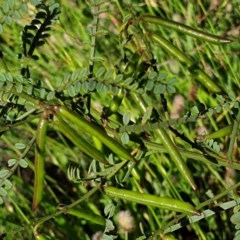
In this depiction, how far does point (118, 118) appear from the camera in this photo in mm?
932

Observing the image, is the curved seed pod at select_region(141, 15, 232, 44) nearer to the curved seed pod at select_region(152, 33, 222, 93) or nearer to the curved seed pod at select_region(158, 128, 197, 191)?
the curved seed pod at select_region(152, 33, 222, 93)

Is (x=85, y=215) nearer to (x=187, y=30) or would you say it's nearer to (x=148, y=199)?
(x=148, y=199)

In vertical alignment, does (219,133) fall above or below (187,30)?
below

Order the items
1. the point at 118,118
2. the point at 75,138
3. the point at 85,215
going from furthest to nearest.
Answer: the point at 118,118, the point at 85,215, the point at 75,138

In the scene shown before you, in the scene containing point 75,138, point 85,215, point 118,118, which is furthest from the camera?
point 118,118

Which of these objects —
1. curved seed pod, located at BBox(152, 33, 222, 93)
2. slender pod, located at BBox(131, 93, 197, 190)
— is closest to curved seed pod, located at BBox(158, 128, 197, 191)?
slender pod, located at BBox(131, 93, 197, 190)

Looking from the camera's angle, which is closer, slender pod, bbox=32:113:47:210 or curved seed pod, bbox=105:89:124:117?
slender pod, bbox=32:113:47:210

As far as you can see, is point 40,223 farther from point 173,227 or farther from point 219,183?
point 219,183

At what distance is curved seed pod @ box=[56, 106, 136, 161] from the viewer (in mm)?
701

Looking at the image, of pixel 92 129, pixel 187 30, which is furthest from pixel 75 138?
pixel 187 30

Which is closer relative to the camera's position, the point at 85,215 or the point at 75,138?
the point at 75,138

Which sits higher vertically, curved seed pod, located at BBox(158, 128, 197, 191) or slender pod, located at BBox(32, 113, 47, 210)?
slender pod, located at BBox(32, 113, 47, 210)

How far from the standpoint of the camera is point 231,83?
169cm

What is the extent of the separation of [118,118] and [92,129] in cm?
20
